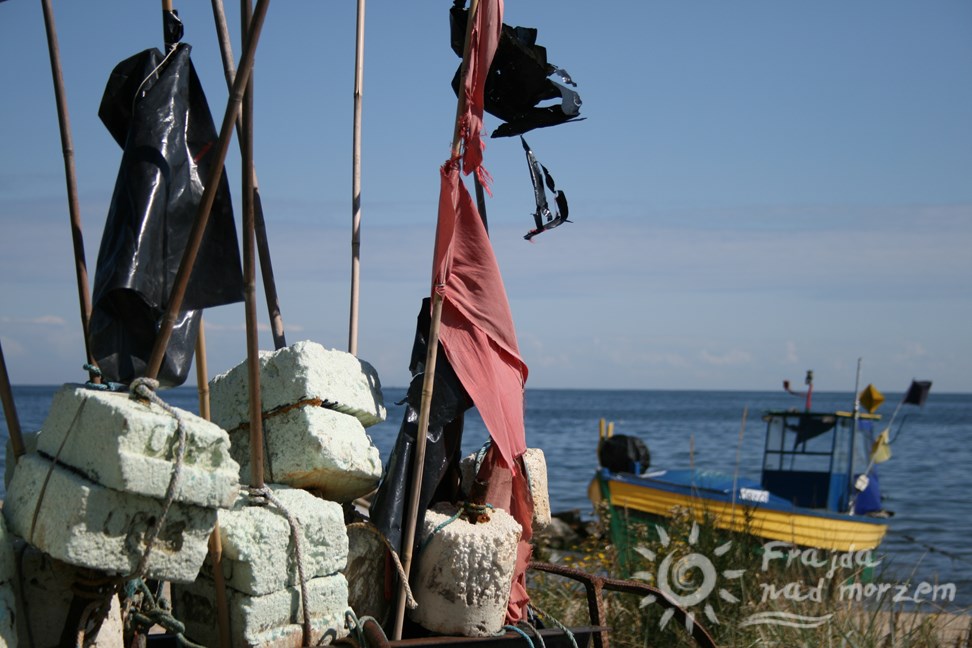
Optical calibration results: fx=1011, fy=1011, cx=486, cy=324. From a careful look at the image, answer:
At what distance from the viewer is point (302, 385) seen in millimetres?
3449

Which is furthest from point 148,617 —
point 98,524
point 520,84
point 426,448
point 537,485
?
point 520,84

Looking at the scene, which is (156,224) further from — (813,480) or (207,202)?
(813,480)

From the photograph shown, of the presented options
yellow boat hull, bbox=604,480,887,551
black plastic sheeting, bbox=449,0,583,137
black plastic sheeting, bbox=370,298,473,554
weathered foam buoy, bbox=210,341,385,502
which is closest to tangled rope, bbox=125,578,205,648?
weathered foam buoy, bbox=210,341,385,502

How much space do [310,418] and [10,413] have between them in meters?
0.92

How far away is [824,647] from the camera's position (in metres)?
5.76

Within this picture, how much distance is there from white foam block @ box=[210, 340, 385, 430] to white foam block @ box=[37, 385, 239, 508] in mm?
720

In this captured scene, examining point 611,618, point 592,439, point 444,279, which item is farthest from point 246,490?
point 592,439

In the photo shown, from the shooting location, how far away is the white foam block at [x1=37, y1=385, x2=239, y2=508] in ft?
8.32

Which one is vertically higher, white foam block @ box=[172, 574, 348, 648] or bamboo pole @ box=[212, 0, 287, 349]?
bamboo pole @ box=[212, 0, 287, 349]

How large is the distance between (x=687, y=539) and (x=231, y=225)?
442cm

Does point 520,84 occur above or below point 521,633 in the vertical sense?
above
